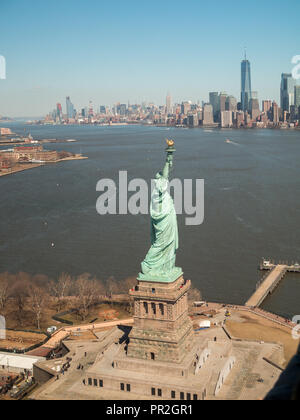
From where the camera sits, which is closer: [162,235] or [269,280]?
[162,235]

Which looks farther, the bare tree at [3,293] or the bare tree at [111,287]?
the bare tree at [111,287]

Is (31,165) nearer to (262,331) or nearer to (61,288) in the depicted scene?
(61,288)

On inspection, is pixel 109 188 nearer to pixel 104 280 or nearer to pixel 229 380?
pixel 104 280

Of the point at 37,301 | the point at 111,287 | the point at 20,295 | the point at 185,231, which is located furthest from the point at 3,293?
the point at 185,231

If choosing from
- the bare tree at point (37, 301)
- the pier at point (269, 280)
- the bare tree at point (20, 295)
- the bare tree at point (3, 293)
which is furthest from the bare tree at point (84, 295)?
the pier at point (269, 280)

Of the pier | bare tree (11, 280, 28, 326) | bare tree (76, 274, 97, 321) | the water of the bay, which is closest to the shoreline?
the water of the bay

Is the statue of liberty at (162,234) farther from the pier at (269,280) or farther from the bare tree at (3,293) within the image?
the bare tree at (3,293)

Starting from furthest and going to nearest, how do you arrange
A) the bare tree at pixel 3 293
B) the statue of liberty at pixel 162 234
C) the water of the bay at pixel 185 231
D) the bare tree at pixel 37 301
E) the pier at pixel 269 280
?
1. the water of the bay at pixel 185 231
2. the pier at pixel 269 280
3. the bare tree at pixel 3 293
4. the bare tree at pixel 37 301
5. the statue of liberty at pixel 162 234
